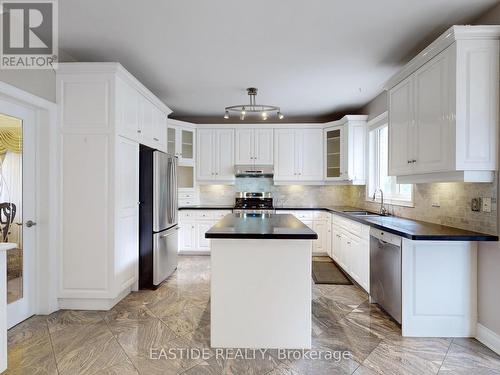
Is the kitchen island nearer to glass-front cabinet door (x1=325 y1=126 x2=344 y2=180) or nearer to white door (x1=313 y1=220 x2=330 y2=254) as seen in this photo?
white door (x1=313 y1=220 x2=330 y2=254)

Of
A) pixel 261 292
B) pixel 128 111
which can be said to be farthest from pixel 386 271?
pixel 128 111

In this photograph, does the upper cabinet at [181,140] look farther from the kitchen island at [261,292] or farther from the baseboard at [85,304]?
the kitchen island at [261,292]

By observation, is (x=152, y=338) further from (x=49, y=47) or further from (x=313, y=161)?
(x=313, y=161)

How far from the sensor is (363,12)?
231 centimetres

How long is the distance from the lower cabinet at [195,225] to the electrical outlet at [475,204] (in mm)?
3659

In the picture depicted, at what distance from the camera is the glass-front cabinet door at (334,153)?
16.9ft

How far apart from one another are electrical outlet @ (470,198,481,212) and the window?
124cm

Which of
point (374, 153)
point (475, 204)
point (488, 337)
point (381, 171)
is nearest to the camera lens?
point (488, 337)

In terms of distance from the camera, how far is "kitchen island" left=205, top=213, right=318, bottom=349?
2.23m

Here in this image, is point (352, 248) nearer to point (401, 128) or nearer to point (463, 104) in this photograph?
point (401, 128)

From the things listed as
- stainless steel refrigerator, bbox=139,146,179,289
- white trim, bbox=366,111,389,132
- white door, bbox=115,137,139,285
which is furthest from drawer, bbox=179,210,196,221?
white trim, bbox=366,111,389,132

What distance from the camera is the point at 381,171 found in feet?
14.6

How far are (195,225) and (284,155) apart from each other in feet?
6.93

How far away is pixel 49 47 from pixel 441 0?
11.3 feet
